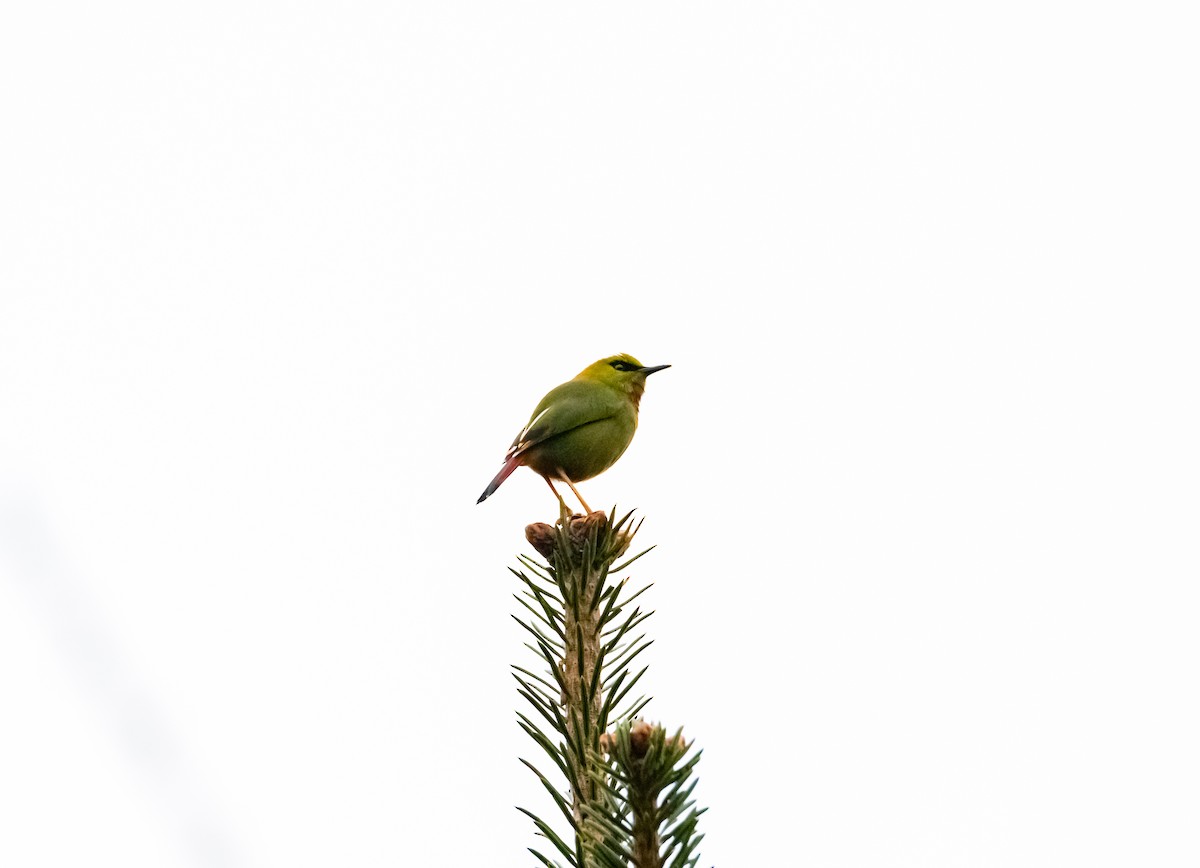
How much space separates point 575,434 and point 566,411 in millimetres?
128

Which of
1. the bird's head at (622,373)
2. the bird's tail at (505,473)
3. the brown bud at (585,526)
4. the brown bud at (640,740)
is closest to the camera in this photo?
the brown bud at (640,740)

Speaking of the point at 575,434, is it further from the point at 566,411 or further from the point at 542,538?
the point at 542,538

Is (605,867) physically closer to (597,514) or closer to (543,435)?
(597,514)

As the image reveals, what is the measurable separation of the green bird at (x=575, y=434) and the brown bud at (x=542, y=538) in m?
2.30

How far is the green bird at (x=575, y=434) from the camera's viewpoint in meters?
5.80

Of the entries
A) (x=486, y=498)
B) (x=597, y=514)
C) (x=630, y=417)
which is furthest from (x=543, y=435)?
(x=597, y=514)

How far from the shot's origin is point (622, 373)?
6953 millimetres

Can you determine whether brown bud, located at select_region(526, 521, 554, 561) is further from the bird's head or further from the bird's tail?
the bird's head

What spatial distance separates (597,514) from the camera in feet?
10.6

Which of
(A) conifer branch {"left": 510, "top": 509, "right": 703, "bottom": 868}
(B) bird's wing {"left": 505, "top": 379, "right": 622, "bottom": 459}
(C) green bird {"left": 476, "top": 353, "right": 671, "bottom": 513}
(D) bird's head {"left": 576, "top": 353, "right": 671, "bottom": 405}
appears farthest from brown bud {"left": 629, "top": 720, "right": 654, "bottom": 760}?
(D) bird's head {"left": 576, "top": 353, "right": 671, "bottom": 405}

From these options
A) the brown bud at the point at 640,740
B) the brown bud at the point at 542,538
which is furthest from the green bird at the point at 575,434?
the brown bud at the point at 640,740

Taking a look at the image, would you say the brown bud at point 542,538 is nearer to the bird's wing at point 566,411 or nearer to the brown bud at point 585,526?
the brown bud at point 585,526

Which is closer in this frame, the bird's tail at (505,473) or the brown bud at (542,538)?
the brown bud at (542,538)

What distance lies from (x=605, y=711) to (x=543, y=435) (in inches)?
125
